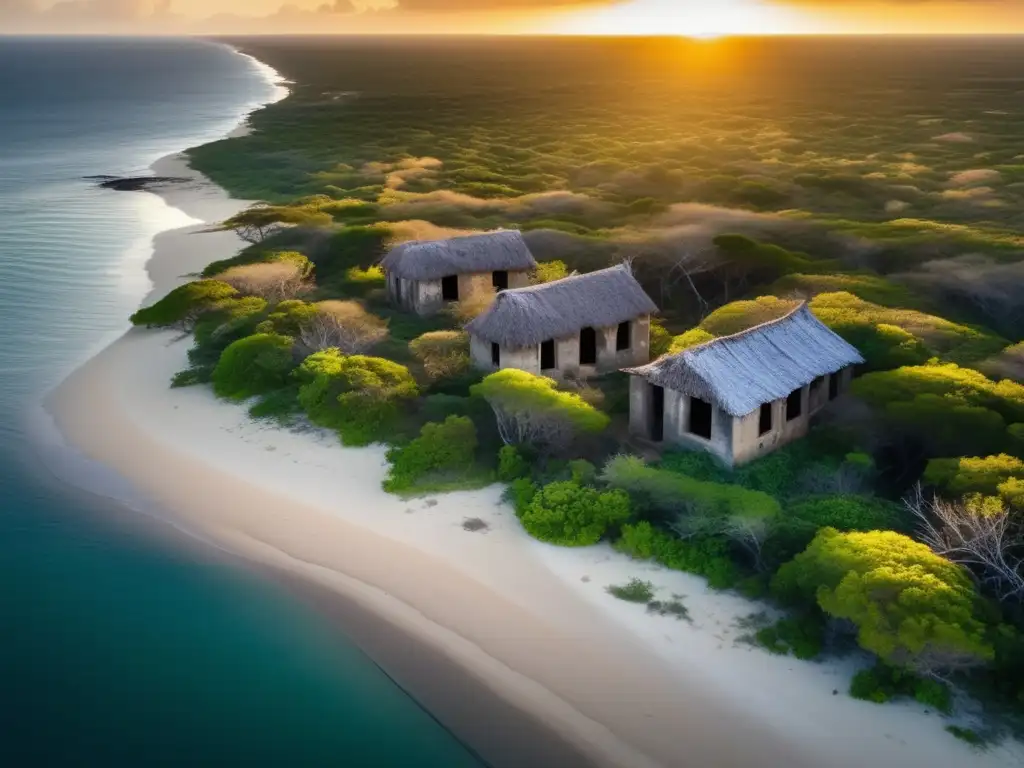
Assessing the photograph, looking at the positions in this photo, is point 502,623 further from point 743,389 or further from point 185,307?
point 185,307

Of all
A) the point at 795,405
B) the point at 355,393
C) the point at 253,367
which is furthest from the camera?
the point at 253,367

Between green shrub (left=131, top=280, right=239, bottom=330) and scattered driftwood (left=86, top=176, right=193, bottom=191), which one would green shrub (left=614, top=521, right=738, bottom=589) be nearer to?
green shrub (left=131, top=280, right=239, bottom=330)

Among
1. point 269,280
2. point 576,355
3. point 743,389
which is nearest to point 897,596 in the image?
point 743,389

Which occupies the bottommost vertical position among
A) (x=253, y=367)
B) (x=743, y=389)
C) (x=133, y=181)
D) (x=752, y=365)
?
(x=133, y=181)

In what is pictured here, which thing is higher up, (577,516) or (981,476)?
(981,476)

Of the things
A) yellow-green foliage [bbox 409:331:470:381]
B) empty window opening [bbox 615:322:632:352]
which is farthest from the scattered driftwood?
empty window opening [bbox 615:322:632:352]

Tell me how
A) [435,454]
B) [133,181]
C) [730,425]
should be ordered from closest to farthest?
[730,425]
[435,454]
[133,181]

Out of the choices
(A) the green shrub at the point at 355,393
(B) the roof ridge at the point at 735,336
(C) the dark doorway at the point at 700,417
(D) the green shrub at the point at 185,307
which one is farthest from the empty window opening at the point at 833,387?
(D) the green shrub at the point at 185,307
